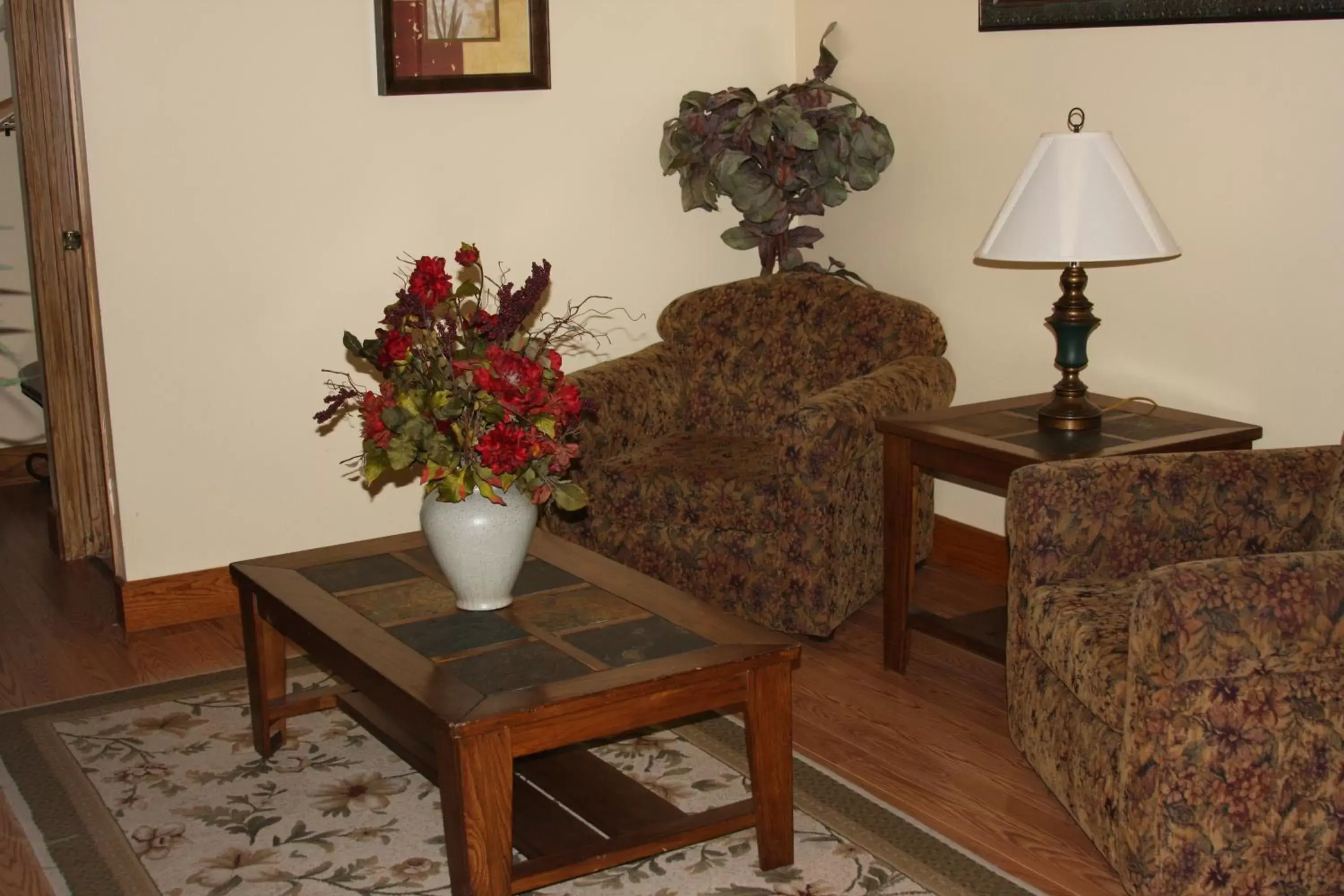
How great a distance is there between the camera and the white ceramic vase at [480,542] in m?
2.73

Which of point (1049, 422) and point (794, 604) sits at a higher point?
point (1049, 422)

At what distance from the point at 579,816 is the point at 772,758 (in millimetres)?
381

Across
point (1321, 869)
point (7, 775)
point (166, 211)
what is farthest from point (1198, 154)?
point (7, 775)

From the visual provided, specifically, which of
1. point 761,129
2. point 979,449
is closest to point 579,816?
point 979,449

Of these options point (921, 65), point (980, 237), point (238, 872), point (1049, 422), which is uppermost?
point (921, 65)

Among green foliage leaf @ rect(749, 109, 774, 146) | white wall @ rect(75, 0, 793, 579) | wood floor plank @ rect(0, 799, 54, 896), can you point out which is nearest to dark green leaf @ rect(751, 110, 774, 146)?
green foliage leaf @ rect(749, 109, 774, 146)

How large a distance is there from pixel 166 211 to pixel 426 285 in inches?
63.3

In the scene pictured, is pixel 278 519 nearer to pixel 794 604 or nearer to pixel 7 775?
pixel 7 775

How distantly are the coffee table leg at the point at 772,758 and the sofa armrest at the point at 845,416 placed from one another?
103 centimetres

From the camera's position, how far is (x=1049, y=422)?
3.46 m

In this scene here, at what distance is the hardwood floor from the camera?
2779mm

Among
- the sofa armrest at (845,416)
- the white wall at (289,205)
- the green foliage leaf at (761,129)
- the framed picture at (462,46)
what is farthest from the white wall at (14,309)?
the sofa armrest at (845,416)

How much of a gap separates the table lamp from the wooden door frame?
2336 mm

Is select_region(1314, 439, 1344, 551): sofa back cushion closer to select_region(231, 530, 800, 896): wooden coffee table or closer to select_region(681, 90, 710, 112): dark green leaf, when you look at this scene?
select_region(231, 530, 800, 896): wooden coffee table
